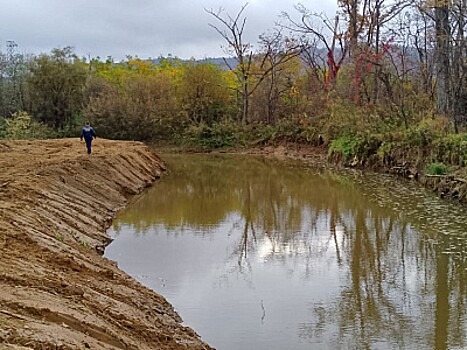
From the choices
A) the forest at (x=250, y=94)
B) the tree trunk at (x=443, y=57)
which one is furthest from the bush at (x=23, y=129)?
the tree trunk at (x=443, y=57)

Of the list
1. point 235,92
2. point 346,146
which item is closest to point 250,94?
point 235,92

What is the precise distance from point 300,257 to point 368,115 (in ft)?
56.7

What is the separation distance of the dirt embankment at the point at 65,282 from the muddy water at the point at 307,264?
2.12 ft

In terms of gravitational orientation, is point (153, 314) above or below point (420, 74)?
below

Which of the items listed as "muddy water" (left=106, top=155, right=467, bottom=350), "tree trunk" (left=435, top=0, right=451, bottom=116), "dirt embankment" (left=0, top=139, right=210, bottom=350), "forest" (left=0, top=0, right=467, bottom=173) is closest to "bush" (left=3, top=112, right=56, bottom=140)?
"forest" (left=0, top=0, right=467, bottom=173)

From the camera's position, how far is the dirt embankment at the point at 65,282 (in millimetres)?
5430

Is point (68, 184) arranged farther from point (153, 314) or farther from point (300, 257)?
point (153, 314)

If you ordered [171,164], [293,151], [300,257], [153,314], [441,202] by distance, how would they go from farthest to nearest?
[293,151], [171,164], [441,202], [300,257], [153,314]

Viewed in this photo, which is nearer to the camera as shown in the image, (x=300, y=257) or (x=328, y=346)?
(x=328, y=346)

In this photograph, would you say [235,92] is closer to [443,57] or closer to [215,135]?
[215,135]

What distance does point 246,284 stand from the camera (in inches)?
370

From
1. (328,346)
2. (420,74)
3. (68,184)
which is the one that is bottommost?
(328,346)

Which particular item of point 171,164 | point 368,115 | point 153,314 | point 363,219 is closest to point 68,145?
point 171,164

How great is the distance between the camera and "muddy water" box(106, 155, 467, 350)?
7.47 m
